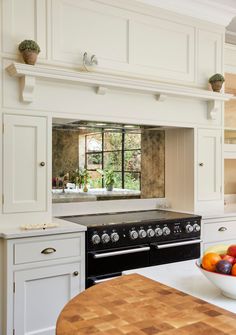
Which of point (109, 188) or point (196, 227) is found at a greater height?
point (109, 188)

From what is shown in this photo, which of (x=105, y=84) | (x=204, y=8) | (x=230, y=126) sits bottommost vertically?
(x=230, y=126)

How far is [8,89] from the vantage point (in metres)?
2.86

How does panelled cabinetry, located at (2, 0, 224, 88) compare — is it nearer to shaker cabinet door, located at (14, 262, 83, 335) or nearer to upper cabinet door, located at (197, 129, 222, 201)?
upper cabinet door, located at (197, 129, 222, 201)

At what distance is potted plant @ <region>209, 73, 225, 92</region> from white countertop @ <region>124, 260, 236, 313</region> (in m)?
2.32

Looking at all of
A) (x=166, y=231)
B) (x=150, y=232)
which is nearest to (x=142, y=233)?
(x=150, y=232)

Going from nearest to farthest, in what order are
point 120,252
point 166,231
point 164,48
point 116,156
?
point 120,252 < point 166,231 < point 164,48 < point 116,156

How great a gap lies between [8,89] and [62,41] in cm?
60

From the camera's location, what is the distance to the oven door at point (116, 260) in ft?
9.68

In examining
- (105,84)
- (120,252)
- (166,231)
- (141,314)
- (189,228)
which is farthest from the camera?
(189,228)

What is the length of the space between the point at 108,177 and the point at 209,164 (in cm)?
104

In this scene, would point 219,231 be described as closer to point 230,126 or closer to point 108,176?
point 108,176

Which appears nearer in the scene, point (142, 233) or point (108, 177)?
point (142, 233)

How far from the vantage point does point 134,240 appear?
10.4 feet

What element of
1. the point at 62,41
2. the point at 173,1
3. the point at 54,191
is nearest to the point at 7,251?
the point at 54,191
